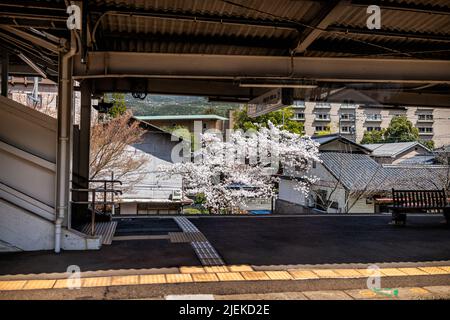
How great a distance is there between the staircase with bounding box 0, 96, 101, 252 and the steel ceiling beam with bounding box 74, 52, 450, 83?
1026mm

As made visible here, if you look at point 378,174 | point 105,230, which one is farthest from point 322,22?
point 378,174

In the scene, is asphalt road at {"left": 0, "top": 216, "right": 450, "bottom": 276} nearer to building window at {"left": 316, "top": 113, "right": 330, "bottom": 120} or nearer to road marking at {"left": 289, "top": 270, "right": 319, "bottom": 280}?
road marking at {"left": 289, "top": 270, "right": 319, "bottom": 280}

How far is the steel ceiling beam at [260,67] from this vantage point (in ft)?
19.9

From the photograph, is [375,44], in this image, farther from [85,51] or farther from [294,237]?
[85,51]

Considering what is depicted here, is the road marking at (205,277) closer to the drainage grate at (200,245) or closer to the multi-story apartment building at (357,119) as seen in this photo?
the drainage grate at (200,245)

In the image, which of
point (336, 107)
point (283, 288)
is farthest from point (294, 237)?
point (336, 107)

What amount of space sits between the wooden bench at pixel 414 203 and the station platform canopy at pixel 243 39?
2.63 metres

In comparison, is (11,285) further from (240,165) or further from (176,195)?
(240,165)

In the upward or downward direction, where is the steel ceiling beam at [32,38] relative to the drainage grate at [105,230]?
upward

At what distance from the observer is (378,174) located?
21.4 m

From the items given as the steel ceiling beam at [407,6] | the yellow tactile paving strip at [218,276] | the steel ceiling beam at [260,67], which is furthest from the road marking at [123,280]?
the steel ceiling beam at [407,6]

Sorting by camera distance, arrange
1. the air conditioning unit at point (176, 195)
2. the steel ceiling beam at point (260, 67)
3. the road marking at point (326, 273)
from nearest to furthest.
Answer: the road marking at point (326, 273), the steel ceiling beam at point (260, 67), the air conditioning unit at point (176, 195)

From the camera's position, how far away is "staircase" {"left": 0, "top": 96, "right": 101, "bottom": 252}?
5270 mm

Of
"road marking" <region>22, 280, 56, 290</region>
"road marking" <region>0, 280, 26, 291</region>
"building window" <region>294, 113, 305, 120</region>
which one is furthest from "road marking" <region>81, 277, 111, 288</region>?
"building window" <region>294, 113, 305, 120</region>
